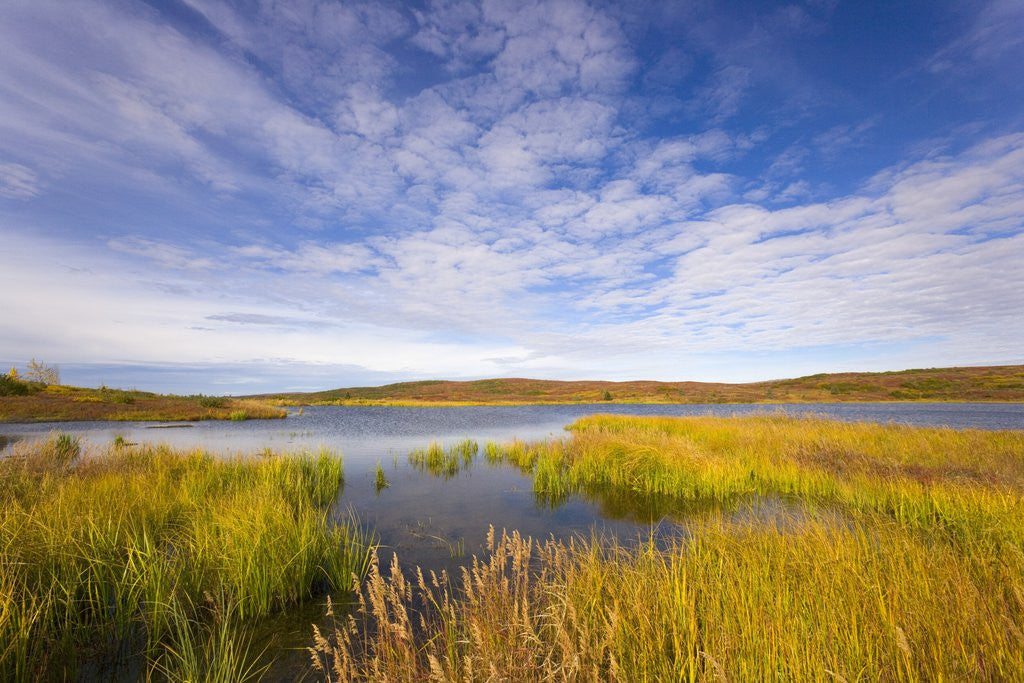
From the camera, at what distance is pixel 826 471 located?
1172 cm

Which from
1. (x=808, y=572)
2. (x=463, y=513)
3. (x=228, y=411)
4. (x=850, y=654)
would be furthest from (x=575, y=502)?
(x=228, y=411)

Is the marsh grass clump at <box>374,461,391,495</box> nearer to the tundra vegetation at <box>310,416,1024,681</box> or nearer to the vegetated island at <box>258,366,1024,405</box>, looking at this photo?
the tundra vegetation at <box>310,416,1024,681</box>

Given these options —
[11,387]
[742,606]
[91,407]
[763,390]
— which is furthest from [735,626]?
[763,390]

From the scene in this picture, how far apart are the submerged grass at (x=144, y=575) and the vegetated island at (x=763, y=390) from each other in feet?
228

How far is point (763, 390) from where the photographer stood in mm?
88312

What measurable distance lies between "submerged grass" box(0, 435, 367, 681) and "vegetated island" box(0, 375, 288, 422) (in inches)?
1273

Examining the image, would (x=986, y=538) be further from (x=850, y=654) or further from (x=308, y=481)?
(x=308, y=481)

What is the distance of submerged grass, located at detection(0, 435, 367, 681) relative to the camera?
408 centimetres

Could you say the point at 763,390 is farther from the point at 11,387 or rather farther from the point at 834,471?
the point at 11,387

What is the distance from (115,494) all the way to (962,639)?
11.9 meters

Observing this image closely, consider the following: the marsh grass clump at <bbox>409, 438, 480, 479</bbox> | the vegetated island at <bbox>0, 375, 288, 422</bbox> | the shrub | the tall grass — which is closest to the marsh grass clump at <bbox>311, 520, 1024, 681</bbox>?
the tall grass

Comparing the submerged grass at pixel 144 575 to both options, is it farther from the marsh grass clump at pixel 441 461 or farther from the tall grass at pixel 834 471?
the tall grass at pixel 834 471

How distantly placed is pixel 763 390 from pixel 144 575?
4031 inches

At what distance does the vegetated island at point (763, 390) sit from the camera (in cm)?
6419
